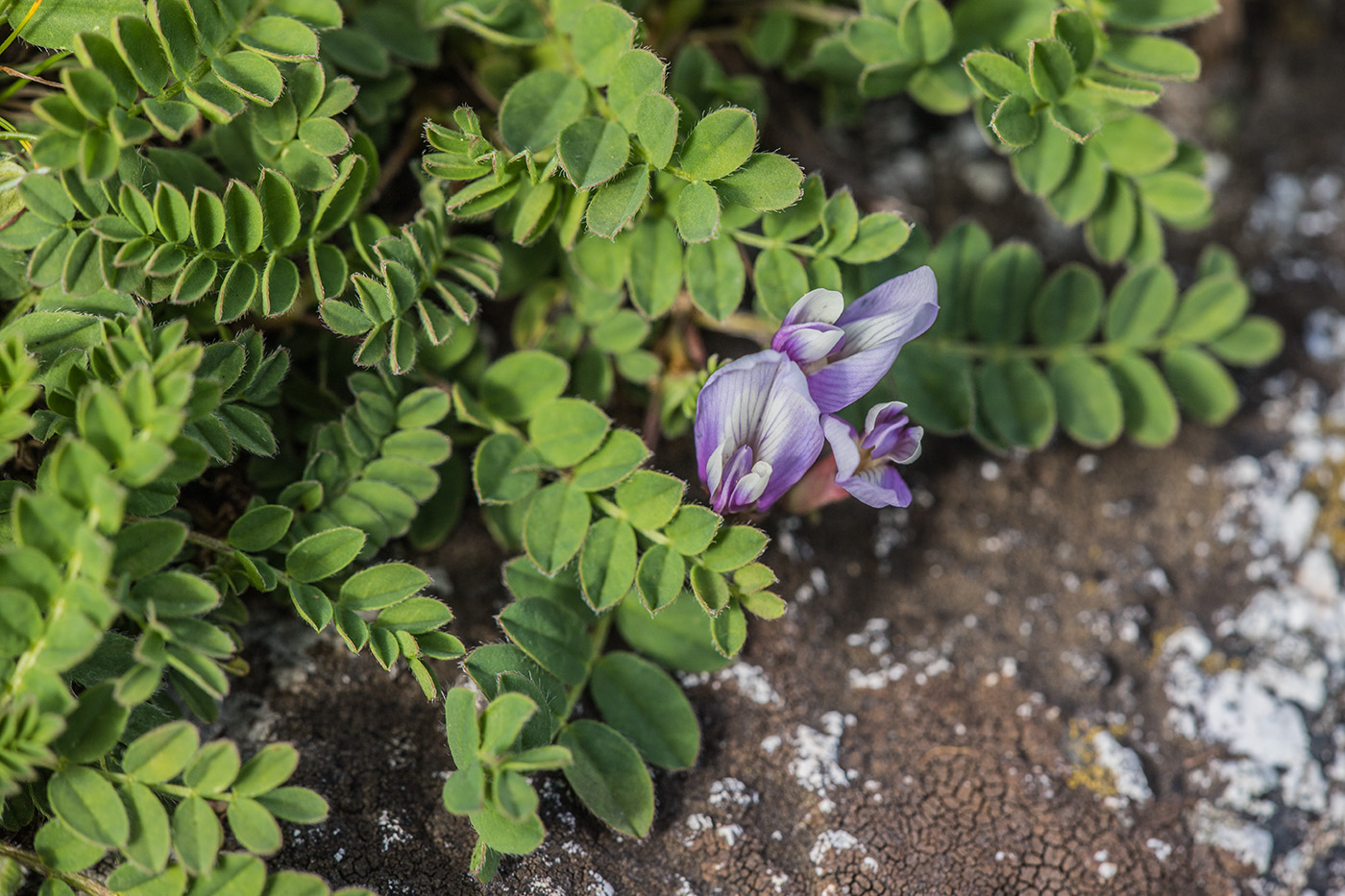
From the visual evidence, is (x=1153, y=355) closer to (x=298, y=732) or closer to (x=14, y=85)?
(x=298, y=732)

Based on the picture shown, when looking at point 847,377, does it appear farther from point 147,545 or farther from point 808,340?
point 147,545

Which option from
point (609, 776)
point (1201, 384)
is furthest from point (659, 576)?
Result: point (1201, 384)

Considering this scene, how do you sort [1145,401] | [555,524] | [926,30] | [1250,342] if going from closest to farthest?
[555,524] < [926,30] < [1145,401] < [1250,342]

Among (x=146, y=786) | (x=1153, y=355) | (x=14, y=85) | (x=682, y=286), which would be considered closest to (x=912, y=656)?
→ (x=682, y=286)

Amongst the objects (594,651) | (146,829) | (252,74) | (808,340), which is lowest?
(594,651)

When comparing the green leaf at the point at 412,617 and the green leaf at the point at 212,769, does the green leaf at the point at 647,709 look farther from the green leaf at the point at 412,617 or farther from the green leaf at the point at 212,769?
the green leaf at the point at 212,769

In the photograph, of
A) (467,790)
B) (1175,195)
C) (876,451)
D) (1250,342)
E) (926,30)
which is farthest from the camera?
(1250,342)

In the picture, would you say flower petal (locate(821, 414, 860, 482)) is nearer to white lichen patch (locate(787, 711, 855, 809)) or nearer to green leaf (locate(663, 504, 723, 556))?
green leaf (locate(663, 504, 723, 556))

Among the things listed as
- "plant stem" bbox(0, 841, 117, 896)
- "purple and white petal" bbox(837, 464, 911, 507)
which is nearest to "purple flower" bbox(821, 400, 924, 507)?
"purple and white petal" bbox(837, 464, 911, 507)
